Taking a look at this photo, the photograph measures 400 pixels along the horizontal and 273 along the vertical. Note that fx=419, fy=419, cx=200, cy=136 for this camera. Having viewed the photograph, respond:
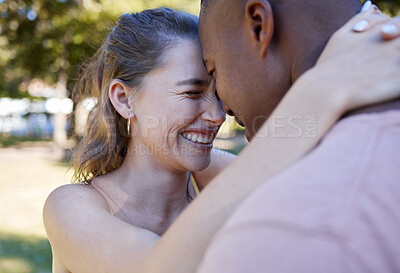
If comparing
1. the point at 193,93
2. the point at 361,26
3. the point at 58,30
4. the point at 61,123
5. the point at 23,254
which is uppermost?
the point at 361,26

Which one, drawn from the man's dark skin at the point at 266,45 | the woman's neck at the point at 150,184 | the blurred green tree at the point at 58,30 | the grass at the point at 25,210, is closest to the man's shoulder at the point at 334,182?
the man's dark skin at the point at 266,45

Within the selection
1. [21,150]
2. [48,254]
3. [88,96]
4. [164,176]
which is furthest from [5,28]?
[164,176]

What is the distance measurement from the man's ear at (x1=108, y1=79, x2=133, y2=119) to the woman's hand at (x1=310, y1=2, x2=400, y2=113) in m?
1.63

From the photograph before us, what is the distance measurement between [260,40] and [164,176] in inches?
55.9

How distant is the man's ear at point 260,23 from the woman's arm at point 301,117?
23 cm

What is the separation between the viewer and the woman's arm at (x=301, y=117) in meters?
1.16

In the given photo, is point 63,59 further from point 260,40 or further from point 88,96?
point 260,40

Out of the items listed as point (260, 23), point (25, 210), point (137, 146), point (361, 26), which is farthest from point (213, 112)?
point (25, 210)

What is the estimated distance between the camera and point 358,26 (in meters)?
1.31

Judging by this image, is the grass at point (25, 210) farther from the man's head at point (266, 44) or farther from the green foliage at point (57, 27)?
the green foliage at point (57, 27)

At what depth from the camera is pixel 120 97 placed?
2.79m

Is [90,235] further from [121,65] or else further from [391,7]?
[391,7]

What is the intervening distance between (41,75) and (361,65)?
16.4m

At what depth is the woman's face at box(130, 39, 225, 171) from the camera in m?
2.55
